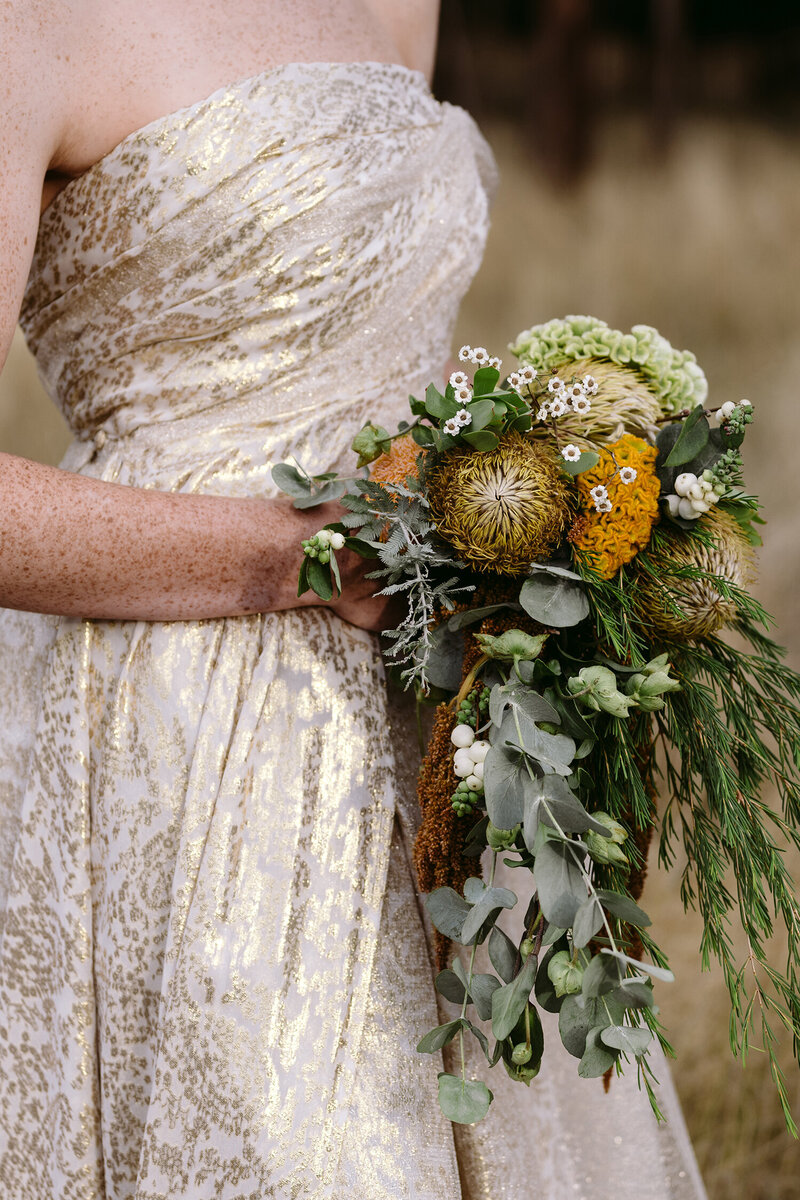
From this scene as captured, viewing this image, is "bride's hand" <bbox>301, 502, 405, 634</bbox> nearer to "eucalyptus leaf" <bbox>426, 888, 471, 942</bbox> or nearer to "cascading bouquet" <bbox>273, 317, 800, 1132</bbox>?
"cascading bouquet" <bbox>273, 317, 800, 1132</bbox>

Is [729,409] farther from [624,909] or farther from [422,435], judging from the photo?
[624,909]

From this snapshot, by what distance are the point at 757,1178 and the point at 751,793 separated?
50.0 inches

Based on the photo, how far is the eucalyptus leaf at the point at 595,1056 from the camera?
0.62 m

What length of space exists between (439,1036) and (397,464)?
0.39 m

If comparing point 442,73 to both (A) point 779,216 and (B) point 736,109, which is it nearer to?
(B) point 736,109

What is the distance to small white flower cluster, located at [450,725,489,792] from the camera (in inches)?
26.5

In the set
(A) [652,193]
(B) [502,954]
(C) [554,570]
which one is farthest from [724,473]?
(A) [652,193]

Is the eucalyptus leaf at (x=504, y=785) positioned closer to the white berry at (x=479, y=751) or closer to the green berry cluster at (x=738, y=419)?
the white berry at (x=479, y=751)

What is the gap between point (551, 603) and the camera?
69cm

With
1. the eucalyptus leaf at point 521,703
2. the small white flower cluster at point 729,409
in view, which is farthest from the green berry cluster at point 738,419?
the eucalyptus leaf at point 521,703

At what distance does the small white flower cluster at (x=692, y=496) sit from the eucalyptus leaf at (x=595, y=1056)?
0.33m

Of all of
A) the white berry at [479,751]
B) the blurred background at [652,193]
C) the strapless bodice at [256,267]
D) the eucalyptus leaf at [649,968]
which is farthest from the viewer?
the blurred background at [652,193]

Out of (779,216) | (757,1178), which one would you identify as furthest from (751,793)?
(779,216)

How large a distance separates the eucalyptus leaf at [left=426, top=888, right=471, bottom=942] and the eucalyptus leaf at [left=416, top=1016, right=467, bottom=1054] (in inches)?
2.2
